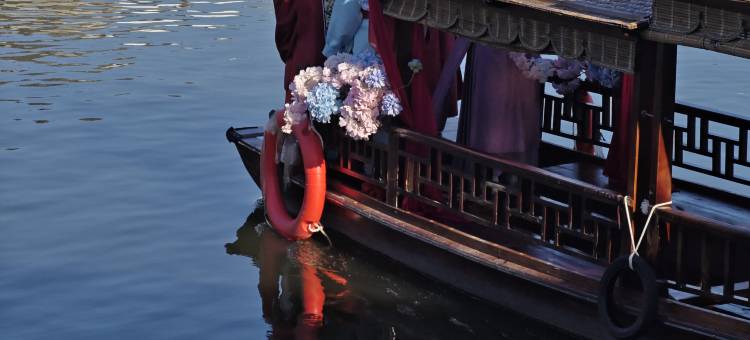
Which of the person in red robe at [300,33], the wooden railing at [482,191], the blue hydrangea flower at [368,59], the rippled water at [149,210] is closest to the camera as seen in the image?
the wooden railing at [482,191]

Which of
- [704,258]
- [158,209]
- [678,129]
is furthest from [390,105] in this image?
[158,209]

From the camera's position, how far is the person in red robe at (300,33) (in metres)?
10.1

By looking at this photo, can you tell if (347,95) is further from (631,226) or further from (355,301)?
(631,226)

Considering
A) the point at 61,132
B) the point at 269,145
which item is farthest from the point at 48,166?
the point at 269,145

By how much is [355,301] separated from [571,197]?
6.80 feet

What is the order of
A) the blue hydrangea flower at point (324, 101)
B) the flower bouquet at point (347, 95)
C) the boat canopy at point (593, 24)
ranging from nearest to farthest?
the boat canopy at point (593, 24) < the flower bouquet at point (347, 95) < the blue hydrangea flower at point (324, 101)

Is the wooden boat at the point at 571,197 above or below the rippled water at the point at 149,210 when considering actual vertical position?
above

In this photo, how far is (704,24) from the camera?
6.81 meters

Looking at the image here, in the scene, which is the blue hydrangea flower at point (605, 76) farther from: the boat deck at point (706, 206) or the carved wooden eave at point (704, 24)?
the carved wooden eave at point (704, 24)

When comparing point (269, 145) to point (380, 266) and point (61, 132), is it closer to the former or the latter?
point (380, 266)

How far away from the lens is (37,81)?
16938 mm

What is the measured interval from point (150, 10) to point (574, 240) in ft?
48.1

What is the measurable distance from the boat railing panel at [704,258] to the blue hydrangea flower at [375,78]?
229 cm

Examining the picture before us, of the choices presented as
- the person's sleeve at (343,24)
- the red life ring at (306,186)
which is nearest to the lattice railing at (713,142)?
the person's sleeve at (343,24)
